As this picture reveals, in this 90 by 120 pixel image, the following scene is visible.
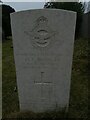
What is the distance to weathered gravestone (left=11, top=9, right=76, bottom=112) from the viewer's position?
5.00 meters

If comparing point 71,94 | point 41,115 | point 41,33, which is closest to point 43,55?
point 41,33

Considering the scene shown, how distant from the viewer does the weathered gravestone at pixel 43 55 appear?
5.00 meters

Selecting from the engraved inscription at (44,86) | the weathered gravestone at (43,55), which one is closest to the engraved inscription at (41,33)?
the weathered gravestone at (43,55)

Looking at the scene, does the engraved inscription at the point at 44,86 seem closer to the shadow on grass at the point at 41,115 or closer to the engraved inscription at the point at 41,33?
the shadow on grass at the point at 41,115

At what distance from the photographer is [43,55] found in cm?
513

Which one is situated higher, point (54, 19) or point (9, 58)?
point (54, 19)

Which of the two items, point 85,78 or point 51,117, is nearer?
point 51,117

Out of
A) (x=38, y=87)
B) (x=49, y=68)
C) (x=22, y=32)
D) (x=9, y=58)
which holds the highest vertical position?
(x=22, y=32)

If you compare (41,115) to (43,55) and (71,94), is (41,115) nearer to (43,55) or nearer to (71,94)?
(43,55)

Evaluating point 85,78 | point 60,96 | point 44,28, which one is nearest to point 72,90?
point 85,78

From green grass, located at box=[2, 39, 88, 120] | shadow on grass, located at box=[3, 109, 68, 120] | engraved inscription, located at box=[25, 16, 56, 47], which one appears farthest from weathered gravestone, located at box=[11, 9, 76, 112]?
green grass, located at box=[2, 39, 88, 120]

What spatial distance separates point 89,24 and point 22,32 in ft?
26.9

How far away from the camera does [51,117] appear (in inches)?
204

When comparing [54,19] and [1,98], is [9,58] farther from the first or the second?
[54,19]
